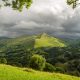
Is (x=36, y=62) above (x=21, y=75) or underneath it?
underneath

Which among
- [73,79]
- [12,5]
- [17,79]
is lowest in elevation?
[73,79]

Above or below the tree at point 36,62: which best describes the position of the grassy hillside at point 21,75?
above

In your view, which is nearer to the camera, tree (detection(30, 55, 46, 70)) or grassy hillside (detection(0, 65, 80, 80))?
grassy hillside (detection(0, 65, 80, 80))

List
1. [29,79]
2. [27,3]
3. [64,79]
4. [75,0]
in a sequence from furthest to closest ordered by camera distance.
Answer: [27,3]
[75,0]
[64,79]
[29,79]

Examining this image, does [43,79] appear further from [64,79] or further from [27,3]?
[27,3]

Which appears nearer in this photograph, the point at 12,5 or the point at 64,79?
the point at 64,79

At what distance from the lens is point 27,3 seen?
1529 inches

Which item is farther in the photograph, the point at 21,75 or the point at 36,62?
the point at 36,62

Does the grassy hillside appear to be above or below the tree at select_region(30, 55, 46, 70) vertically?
above

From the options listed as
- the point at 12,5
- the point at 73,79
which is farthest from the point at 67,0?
the point at 73,79

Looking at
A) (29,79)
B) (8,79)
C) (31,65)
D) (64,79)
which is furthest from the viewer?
(31,65)

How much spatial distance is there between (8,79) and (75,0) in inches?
623

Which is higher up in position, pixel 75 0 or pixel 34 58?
pixel 75 0

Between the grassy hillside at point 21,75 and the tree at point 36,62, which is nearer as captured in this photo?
the grassy hillside at point 21,75
